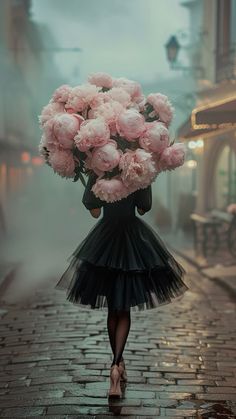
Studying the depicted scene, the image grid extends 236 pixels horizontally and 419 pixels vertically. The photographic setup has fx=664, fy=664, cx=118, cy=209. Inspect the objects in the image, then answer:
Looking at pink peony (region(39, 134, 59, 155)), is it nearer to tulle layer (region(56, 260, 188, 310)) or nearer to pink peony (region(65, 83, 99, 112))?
pink peony (region(65, 83, 99, 112))

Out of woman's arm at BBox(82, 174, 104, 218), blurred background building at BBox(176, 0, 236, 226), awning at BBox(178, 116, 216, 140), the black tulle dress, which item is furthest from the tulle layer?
blurred background building at BBox(176, 0, 236, 226)

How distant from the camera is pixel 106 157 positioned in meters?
4.81

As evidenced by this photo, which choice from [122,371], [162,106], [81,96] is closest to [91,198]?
[81,96]

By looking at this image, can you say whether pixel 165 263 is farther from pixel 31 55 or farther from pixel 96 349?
pixel 31 55

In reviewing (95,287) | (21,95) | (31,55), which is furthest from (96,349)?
(31,55)

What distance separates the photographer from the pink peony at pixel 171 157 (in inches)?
201

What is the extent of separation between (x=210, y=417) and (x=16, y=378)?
1791mm

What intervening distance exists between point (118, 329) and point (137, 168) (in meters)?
1.32

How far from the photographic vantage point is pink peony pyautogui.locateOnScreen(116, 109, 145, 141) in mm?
4840

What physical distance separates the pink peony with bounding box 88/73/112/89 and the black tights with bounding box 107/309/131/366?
179 centimetres

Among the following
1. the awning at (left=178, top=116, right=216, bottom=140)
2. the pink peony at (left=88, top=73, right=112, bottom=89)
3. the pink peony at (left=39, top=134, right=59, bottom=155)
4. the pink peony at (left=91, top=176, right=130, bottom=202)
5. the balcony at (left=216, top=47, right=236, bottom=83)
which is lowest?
the awning at (left=178, top=116, right=216, bottom=140)

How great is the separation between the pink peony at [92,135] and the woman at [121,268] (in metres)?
0.38

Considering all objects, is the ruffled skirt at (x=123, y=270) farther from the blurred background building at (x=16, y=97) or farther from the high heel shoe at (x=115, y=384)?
the blurred background building at (x=16, y=97)

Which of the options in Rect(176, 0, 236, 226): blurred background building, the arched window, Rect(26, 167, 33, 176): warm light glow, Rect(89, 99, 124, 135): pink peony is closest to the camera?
Rect(89, 99, 124, 135): pink peony
